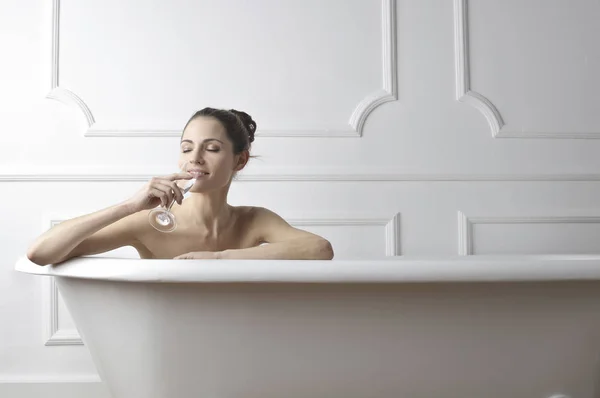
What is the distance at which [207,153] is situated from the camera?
142cm

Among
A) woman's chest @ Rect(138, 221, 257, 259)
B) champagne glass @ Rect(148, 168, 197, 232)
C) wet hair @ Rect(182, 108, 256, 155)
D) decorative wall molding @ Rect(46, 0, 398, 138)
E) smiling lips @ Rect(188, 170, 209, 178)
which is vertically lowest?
champagne glass @ Rect(148, 168, 197, 232)

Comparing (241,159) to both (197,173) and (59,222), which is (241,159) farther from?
(59,222)

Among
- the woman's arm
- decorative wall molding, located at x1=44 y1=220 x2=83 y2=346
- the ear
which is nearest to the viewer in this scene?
the woman's arm

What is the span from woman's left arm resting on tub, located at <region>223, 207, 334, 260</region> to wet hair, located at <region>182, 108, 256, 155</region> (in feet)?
0.60

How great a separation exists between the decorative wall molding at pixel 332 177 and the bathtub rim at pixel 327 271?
97 cm

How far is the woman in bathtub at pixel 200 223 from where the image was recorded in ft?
4.13

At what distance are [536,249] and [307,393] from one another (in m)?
1.26

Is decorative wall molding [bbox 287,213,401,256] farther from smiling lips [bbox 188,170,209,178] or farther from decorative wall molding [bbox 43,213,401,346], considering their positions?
smiling lips [bbox 188,170,209,178]

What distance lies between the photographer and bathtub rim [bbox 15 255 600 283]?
110 centimetres

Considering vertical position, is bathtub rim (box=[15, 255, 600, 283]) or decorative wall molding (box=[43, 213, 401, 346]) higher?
decorative wall molding (box=[43, 213, 401, 346])

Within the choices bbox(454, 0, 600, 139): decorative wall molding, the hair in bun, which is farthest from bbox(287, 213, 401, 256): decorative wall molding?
the hair in bun

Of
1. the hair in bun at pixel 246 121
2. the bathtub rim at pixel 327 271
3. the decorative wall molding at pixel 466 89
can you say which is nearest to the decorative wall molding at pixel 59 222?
the decorative wall molding at pixel 466 89

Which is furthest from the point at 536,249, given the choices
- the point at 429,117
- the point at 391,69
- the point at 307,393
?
the point at 307,393

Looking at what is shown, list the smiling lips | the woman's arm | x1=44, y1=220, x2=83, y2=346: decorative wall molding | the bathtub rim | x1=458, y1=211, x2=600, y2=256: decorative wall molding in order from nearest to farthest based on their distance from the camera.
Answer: the bathtub rim, the woman's arm, the smiling lips, x1=44, y1=220, x2=83, y2=346: decorative wall molding, x1=458, y1=211, x2=600, y2=256: decorative wall molding
